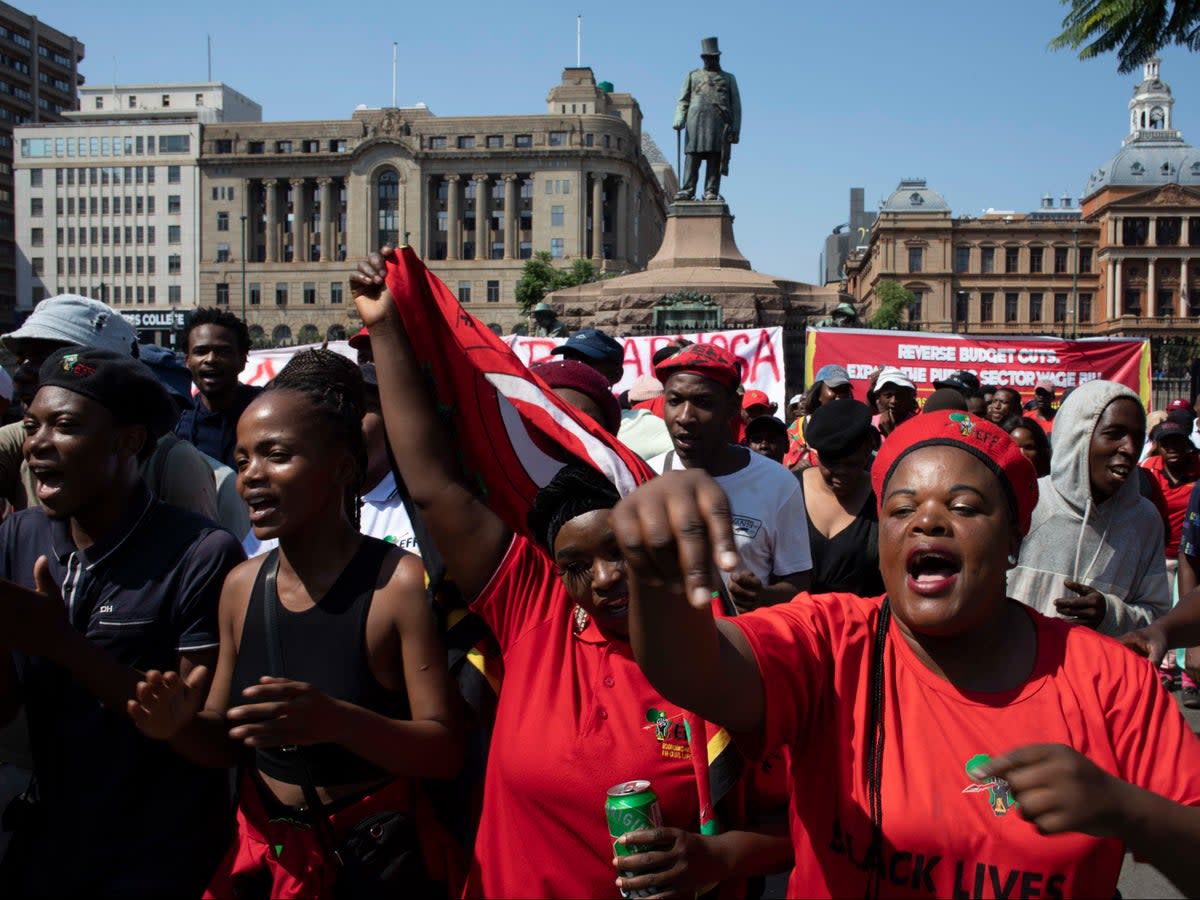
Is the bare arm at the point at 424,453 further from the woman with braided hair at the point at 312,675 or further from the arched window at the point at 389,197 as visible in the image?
the arched window at the point at 389,197

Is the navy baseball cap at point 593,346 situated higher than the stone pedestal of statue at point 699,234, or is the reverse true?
the stone pedestal of statue at point 699,234

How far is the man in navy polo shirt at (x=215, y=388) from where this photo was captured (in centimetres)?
474

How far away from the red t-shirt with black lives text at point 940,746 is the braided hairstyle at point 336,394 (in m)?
1.23

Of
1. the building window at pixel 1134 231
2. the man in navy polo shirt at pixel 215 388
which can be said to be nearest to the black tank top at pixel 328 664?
the man in navy polo shirt at pixel 215 388

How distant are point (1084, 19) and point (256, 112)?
118 metres

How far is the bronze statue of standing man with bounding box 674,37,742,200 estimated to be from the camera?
20.9 meters

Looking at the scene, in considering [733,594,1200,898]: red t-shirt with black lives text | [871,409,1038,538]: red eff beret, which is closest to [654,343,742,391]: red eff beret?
[871,409,1038,538]: red eff beret

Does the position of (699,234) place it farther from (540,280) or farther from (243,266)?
(243,266)

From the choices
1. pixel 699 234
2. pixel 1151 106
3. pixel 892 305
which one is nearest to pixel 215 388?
pixel 699 234

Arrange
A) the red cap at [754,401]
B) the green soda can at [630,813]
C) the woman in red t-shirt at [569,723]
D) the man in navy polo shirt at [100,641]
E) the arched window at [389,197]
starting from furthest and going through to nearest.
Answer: the arched window at [389,197] → the red cap at [754,401] → the man in navy polo shirt at [100,641] → the woman in red t-shirt at [569,723] → the green soda can at [630,813]

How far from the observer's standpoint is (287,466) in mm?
2600

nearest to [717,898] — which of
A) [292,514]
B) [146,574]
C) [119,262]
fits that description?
[292,514]

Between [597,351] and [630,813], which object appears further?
[597,351]

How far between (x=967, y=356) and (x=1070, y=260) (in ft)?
283
